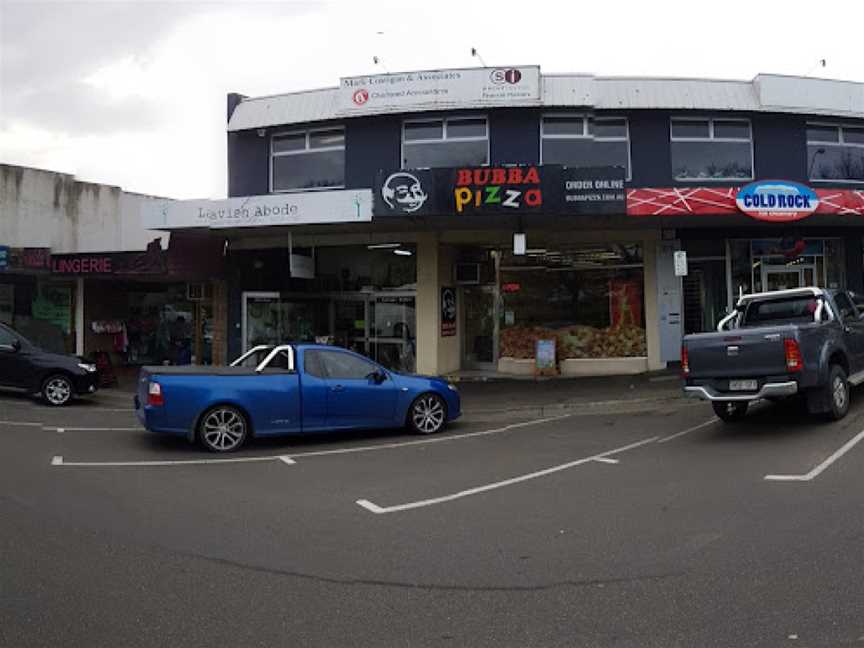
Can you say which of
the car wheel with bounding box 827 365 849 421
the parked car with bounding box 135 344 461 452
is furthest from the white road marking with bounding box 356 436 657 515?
the parked car with bounding box 135 344 461 452

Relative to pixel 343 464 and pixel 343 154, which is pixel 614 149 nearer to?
pixel 343 154

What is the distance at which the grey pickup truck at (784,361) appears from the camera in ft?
30.6

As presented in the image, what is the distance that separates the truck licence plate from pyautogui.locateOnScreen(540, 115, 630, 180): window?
8.21 m

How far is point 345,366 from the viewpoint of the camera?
10656 mm

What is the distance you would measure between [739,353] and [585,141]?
847 cm

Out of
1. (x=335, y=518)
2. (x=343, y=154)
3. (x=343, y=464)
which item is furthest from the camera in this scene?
(x=343, y=154)

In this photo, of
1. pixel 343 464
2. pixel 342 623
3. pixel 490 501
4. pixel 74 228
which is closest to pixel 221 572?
pixel 342 623

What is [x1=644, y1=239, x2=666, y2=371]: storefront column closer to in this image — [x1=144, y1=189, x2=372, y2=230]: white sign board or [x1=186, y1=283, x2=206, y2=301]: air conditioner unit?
[x1=144, y1=189, x2=372, y2=230]: white sign board

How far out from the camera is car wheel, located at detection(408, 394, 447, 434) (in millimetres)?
11078

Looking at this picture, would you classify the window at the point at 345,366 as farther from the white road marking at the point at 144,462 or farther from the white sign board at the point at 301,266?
the white sign board at the point at 301,266

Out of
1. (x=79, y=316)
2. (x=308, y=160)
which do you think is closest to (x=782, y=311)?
(x=308, y=160)

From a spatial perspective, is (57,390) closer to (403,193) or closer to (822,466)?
(403,193)

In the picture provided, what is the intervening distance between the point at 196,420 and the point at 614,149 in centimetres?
1152

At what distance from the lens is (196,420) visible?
9656 mm
